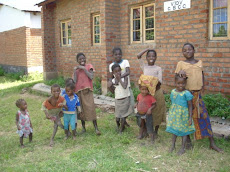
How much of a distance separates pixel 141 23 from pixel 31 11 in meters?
8.56

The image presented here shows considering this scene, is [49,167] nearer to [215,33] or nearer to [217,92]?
[217,92]

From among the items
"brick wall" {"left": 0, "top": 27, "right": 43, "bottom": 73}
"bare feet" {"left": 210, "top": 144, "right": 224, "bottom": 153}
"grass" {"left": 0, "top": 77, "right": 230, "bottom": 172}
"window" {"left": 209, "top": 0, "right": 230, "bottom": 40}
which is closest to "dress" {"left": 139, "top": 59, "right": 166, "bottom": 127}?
"grass" {"left": 0, "top": 77, "right": 230, "bottom": 172}

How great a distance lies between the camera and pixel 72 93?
4.46 m

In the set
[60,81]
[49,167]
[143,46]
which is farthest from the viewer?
[60,81]

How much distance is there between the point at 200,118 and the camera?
377 cm

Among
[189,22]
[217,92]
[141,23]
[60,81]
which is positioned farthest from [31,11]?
[217,92]

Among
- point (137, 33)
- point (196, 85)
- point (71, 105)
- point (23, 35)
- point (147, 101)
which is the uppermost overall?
point (23, 35)

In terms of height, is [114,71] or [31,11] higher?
[31,11]

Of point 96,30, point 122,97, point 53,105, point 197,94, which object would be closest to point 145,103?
point 122,97

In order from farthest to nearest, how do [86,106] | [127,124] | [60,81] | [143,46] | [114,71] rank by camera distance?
[60,81] < [143,46] < [127,124] < [86,106] < [114,71]

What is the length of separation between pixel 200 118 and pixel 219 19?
7.83ft

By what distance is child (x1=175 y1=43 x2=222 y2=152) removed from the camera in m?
3.64

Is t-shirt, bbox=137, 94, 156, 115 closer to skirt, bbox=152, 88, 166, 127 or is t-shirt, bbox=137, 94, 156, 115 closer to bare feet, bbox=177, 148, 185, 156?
skirt, bbox=152, 88, 166, 127

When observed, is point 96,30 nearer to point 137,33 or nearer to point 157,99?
point 137,33
